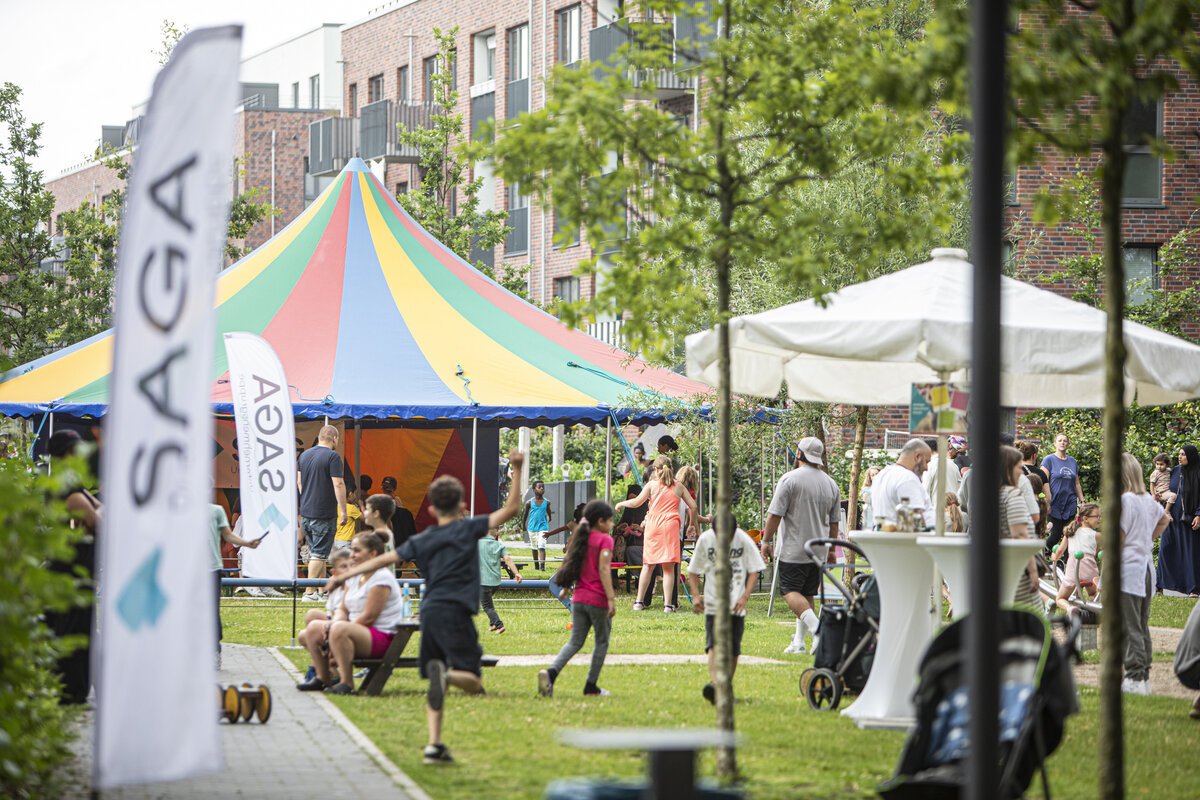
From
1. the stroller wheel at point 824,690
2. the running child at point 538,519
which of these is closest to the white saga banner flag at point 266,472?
the stroller wheel at point 824,690

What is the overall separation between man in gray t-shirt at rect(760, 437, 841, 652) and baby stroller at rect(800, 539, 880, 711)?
194 centimetres

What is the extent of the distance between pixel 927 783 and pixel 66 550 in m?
3.40

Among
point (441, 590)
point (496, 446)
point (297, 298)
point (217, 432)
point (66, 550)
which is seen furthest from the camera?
point (496, 446)

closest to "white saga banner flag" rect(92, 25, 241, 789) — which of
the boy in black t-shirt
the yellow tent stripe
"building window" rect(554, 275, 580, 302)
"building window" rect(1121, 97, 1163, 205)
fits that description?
the boy in black t-shirt

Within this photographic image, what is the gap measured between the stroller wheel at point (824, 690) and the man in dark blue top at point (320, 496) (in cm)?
848

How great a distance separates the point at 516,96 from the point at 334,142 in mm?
7176

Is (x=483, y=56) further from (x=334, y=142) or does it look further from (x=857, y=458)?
(x=857, y=458)

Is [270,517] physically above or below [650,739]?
above

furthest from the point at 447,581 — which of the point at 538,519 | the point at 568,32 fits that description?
the point at 568,32

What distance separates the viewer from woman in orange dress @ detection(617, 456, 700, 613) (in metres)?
16.8

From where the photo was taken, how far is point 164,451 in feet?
17.1

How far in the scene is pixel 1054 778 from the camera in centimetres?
768

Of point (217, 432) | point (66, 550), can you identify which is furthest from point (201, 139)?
point (217, 432)

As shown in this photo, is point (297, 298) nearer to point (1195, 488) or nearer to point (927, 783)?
point (1195, 488)
